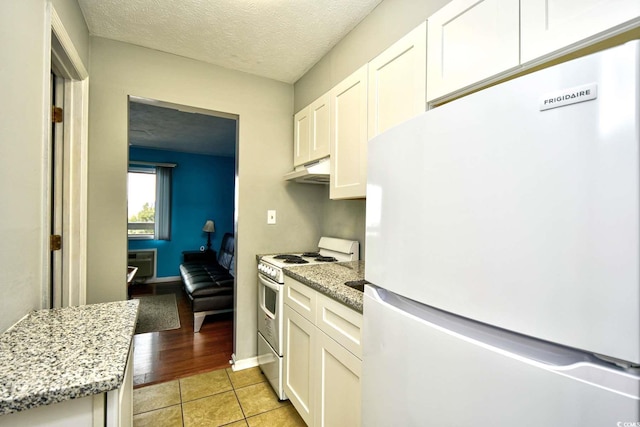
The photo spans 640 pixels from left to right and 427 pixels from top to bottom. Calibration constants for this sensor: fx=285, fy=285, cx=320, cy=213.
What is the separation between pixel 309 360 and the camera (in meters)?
1.55

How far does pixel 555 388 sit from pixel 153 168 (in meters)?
5.97

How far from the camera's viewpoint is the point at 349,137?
1.72 m

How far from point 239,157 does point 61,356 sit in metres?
1.82

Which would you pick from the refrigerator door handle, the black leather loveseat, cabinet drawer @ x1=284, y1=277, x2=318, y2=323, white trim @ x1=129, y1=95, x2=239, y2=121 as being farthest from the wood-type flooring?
the refrigerator door handle

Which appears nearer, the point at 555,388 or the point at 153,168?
the point at 555,388

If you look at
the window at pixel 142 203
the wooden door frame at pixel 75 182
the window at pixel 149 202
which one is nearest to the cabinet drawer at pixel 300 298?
the wooden door frame at pixel 75 182

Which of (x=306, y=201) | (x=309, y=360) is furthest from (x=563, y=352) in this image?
(x=306, y=201)

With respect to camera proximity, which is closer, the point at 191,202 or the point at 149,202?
the point at 149,202

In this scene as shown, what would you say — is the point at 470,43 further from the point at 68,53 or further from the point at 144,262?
the point at 144,262

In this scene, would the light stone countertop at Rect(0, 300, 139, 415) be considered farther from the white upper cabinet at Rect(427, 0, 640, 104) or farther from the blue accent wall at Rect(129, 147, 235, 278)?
the blue accent wall at Rect(129, 147, 235, 278)

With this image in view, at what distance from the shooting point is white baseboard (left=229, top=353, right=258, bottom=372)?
7.59ft

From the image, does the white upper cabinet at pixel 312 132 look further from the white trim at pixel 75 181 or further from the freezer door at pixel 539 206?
the white trim at pixel 75 181

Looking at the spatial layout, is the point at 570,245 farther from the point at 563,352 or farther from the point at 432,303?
the point at 432,303

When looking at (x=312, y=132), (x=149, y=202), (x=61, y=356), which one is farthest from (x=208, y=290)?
(x=149, y=202)
